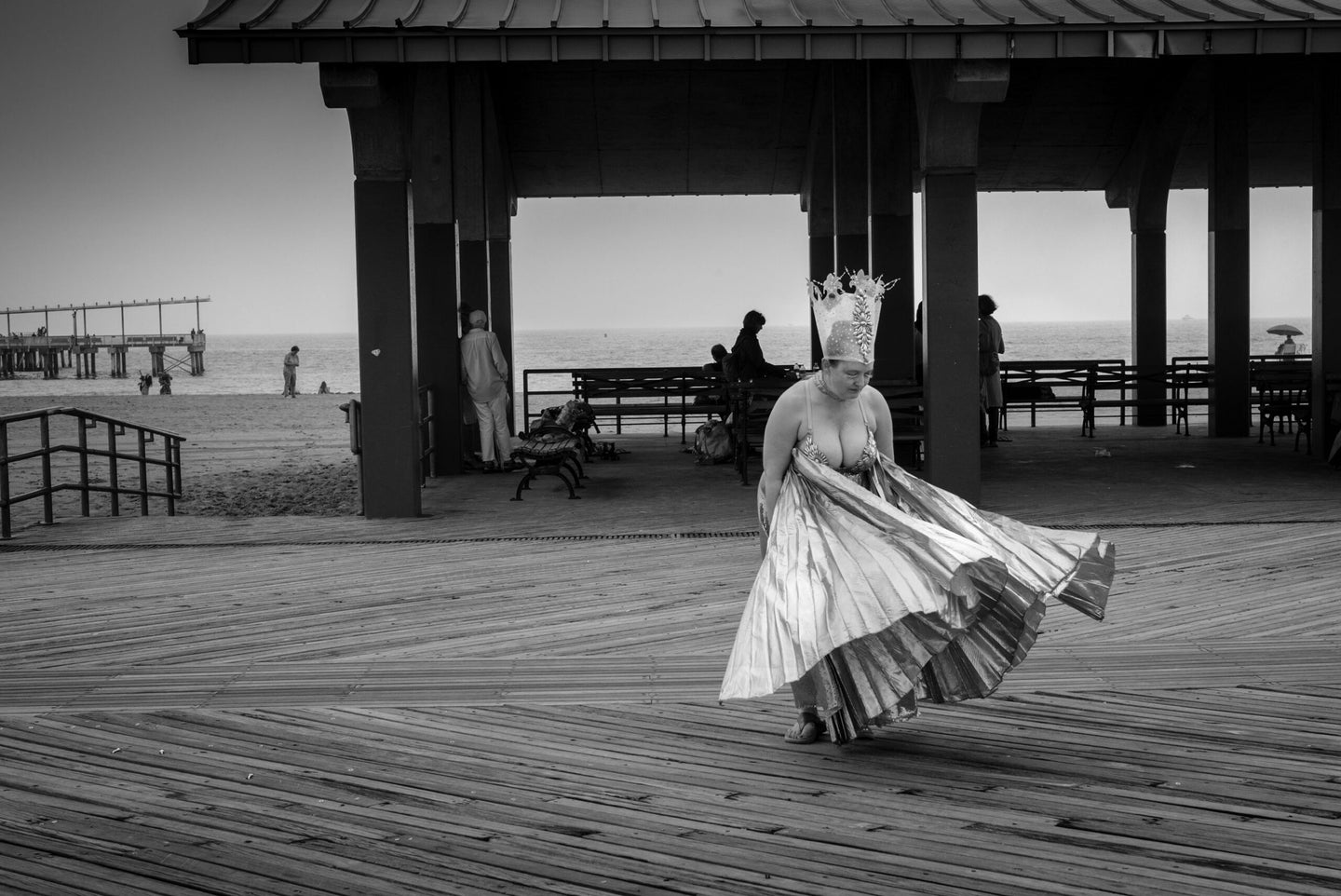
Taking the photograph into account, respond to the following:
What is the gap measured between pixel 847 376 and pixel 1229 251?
1460 centimetres

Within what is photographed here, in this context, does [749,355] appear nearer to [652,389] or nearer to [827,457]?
[652,389]

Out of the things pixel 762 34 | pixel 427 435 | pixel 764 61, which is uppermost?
pixel 764 61

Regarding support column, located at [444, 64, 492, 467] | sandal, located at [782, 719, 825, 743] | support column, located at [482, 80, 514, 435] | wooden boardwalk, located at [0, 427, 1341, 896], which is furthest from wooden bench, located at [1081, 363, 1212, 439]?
sandal, located at [782, 719, 825, 743]

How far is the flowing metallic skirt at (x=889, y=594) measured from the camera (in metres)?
4.58

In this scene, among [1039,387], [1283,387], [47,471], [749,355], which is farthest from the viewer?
[1039,387]

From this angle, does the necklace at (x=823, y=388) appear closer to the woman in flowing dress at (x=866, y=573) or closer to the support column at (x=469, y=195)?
the woman in flowing dress at (x=866, y=573)

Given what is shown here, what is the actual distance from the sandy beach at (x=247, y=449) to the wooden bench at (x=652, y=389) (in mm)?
3331

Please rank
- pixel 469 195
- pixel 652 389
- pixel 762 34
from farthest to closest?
pixel 652 389, pixel 469 195, pixel 762 34

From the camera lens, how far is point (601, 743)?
5105 mm

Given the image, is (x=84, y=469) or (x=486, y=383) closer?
(x=84, y=469)

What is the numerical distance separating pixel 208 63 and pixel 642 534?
4.45 metres

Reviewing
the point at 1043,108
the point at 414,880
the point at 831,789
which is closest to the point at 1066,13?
the point at 831,789

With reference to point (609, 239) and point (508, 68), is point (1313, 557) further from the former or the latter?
point (609, 239)

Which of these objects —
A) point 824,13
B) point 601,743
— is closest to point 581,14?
point 824,13
